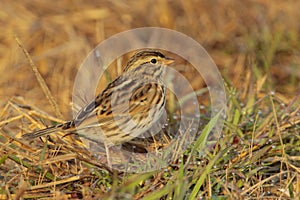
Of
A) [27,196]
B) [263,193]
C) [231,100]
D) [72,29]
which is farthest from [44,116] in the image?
[72,29]

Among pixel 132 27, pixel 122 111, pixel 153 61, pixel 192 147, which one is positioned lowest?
pixel 192 147

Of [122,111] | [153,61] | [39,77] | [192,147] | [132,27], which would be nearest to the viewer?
[192,147]

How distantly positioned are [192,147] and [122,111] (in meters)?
0.53

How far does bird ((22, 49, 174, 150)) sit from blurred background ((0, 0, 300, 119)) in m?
1.59

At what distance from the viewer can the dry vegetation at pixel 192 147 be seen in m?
3.73

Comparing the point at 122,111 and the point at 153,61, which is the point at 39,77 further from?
the point at 153,61

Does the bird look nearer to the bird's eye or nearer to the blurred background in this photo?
the bird's eye

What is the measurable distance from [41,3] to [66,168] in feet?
12.5

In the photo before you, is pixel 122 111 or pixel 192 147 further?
pixel 122 111

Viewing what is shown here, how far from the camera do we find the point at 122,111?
168 inches

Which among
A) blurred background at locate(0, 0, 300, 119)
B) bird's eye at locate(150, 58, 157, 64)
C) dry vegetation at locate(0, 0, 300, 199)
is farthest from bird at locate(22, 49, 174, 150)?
blurred background at locate(0, 0, 300, 119)

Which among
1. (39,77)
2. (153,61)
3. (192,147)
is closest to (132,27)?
(153,61)

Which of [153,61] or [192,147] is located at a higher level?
[153,61]

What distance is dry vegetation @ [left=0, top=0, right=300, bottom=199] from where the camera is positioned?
3.73 metres
